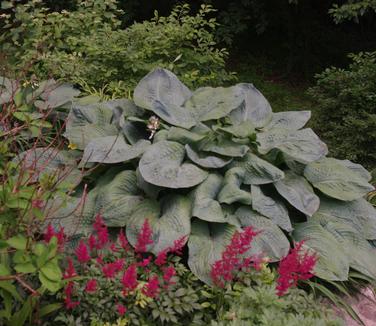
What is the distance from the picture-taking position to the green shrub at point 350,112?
484cm

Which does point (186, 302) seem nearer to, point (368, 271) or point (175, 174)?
point (175, 174)

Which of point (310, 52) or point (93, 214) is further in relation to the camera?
point (310, 52)

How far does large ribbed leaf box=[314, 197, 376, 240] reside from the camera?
3.41m

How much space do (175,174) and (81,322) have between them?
954mm

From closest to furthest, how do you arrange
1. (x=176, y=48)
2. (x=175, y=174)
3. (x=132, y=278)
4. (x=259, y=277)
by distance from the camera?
(x=132, y=278) < (x=259, y=277) < (x=175, y=174) < (x=176, y=48)

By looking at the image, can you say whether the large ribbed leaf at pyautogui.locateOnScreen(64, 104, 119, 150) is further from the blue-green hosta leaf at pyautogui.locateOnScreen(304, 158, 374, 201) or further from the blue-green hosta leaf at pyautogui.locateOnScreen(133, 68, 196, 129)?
the blue-green hosta leaf at pyautogui.locateOnScreen(304, 158, 374, 201)

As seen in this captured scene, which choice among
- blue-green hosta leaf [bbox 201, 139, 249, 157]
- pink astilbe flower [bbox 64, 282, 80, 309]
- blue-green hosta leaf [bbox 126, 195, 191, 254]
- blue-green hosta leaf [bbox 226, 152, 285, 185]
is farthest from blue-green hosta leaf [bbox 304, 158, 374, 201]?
pink astilbe flower [bbox 64, 282, 80, 309]

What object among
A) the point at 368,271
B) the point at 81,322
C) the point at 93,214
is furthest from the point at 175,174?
the point at 368,271

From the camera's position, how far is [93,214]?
308cm

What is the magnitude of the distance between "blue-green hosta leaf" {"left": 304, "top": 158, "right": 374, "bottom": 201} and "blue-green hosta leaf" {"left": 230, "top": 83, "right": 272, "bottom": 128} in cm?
42

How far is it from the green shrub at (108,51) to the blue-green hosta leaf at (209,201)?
1493 mm

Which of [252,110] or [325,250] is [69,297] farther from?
[252,110]

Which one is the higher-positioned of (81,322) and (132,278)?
(132,278)

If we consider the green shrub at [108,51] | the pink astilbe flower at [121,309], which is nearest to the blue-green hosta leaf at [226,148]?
the pink astilbe flower at [121,309]
